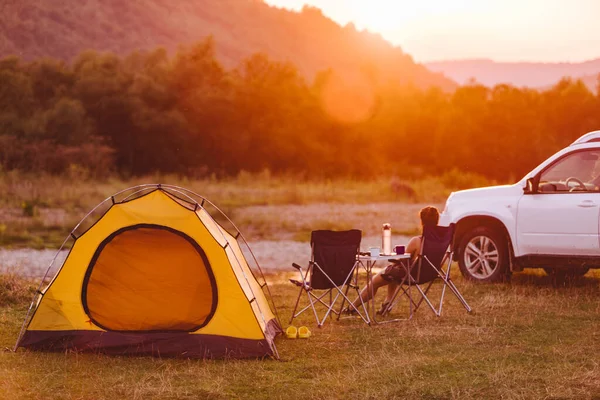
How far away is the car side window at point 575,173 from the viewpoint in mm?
11773

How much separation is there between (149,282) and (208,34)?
156 feet

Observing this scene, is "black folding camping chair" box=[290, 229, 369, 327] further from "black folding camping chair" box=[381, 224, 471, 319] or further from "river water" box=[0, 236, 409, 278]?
"river water" box=[0, 236, 409, 278]

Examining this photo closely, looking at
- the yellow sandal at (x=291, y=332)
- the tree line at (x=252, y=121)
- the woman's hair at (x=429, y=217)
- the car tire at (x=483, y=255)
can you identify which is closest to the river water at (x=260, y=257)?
the car tire at (x=483, y=255)

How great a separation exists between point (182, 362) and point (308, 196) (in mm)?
21770

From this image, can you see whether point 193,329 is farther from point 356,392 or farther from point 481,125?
point 481,125

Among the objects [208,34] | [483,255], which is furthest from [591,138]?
[208,34]

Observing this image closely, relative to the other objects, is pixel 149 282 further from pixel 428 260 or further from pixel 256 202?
pixel 256 202

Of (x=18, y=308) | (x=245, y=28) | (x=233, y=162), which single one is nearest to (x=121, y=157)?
(x=233, y=162)

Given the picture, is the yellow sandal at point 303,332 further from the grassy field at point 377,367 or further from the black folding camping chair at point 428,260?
the black folding camping chair at point 428,260

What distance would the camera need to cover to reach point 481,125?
47.3 meters

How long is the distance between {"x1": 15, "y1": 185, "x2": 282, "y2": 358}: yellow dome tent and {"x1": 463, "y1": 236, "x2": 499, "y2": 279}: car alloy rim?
180 inches

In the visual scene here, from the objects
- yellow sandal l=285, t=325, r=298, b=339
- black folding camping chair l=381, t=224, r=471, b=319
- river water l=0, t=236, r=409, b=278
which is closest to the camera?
yellow sandal l=285, t=325, r=298, b=339

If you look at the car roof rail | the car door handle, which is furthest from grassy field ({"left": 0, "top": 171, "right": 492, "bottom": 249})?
the car door handle

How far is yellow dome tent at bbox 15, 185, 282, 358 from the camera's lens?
8.21 m
